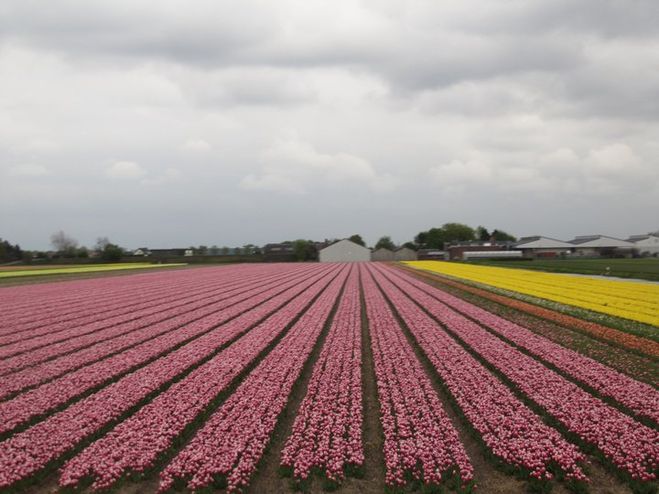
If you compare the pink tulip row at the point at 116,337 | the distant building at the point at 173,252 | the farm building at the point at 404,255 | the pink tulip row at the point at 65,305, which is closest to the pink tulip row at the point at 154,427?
the pink tulip row at the point at 116,337

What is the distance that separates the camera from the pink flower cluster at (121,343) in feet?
42.2

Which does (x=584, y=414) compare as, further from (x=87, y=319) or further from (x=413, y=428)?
(x=87, y=319)

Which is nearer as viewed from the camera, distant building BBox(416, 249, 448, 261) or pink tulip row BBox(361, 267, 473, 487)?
pink tulip row BBox(361, 267, 473, 487)

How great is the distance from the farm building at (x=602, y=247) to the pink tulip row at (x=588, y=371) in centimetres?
12433

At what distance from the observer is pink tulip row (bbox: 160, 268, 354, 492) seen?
24.7 feet

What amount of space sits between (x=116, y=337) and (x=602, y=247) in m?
143

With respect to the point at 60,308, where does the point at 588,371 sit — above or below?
below

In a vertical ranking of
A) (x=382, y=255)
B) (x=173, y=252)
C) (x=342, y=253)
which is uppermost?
(x=173, y=252)

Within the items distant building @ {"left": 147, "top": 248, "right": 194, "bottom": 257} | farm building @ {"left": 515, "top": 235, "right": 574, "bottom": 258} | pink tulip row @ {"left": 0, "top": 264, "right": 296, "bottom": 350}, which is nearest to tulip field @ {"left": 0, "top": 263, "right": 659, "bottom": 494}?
pink tulip row @ {"left": 0, "top": 264, "right": 296, "bottom": 350}

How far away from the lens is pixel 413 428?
9203mm

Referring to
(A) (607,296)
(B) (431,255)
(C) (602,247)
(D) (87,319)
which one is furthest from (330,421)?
(C) (602,247)

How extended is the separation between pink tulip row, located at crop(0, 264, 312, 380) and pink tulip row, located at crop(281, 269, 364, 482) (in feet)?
29.6

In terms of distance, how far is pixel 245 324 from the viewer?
20547 millimetres

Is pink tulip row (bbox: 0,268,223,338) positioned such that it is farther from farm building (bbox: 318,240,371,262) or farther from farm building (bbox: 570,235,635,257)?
farm building (bbox: 570,235,635,257)
